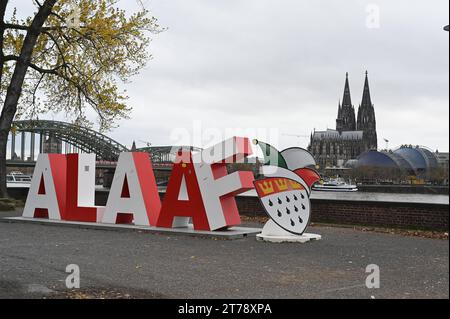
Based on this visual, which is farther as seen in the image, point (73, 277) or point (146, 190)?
point (146, 190)

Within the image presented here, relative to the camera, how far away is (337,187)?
212ft

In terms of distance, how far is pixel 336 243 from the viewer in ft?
42.8

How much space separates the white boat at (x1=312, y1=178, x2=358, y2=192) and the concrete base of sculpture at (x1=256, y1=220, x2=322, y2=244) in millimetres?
48623

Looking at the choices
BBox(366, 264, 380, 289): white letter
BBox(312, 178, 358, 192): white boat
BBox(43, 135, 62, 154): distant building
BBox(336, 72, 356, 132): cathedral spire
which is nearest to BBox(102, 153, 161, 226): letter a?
BBox(366, 264, 380, 289): white letter

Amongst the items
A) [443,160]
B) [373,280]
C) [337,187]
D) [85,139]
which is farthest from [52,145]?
[443,160]

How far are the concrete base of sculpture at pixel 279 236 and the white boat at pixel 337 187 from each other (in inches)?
1914

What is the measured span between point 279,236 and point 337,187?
52.6m

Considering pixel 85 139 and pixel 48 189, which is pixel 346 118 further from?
pixel 48 189

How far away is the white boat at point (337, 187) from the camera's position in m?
62.2

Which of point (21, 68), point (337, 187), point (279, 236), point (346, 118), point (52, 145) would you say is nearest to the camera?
point (279, 236)

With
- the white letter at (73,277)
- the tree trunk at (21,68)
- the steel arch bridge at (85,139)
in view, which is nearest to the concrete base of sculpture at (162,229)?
the white letter at (73,277)

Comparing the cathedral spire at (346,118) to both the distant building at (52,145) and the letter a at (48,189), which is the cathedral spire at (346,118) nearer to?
the distant building at (52,145)

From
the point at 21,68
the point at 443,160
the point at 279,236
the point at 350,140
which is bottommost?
the point at 279,236
